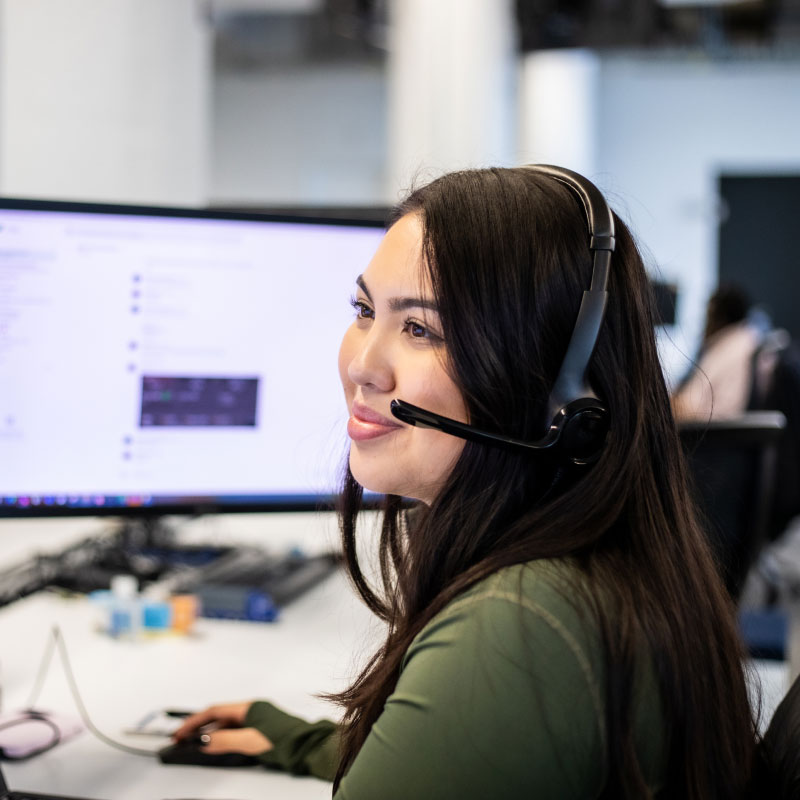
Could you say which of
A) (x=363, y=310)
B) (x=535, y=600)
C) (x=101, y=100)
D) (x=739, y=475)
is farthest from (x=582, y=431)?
(x=101, y=100)

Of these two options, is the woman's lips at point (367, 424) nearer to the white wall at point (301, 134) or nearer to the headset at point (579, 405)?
the headset at point (579, 405)

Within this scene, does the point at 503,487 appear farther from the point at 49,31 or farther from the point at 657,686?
the point at 49,31

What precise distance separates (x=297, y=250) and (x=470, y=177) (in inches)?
22.1

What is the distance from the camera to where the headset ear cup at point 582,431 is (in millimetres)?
707

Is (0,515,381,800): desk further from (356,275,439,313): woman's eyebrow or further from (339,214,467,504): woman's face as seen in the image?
(356,275,439,313): woman's eyebrow

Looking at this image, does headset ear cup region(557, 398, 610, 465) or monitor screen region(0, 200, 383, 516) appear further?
monitor screen region(0, 200, 383, 516)

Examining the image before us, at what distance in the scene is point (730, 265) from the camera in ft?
26.0

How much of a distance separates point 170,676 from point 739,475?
114cm

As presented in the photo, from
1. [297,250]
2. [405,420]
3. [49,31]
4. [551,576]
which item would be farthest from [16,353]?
[49,31]

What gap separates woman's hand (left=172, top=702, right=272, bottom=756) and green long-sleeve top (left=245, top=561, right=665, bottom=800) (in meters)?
Result: 0.37

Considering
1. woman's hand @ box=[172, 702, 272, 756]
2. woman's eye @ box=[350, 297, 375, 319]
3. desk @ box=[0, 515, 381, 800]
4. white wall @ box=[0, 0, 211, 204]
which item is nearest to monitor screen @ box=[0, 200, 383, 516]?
desk @ box=[0, 515, 381, 800]

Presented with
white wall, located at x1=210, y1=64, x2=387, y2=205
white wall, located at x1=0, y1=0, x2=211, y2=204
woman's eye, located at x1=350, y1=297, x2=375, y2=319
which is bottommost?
woman's eye, located at x1=350, y1=297, x2=375, y2=319

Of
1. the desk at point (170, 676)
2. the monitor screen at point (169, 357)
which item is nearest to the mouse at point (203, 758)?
the desk at point (170, 676)

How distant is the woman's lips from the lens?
31.9 inches
